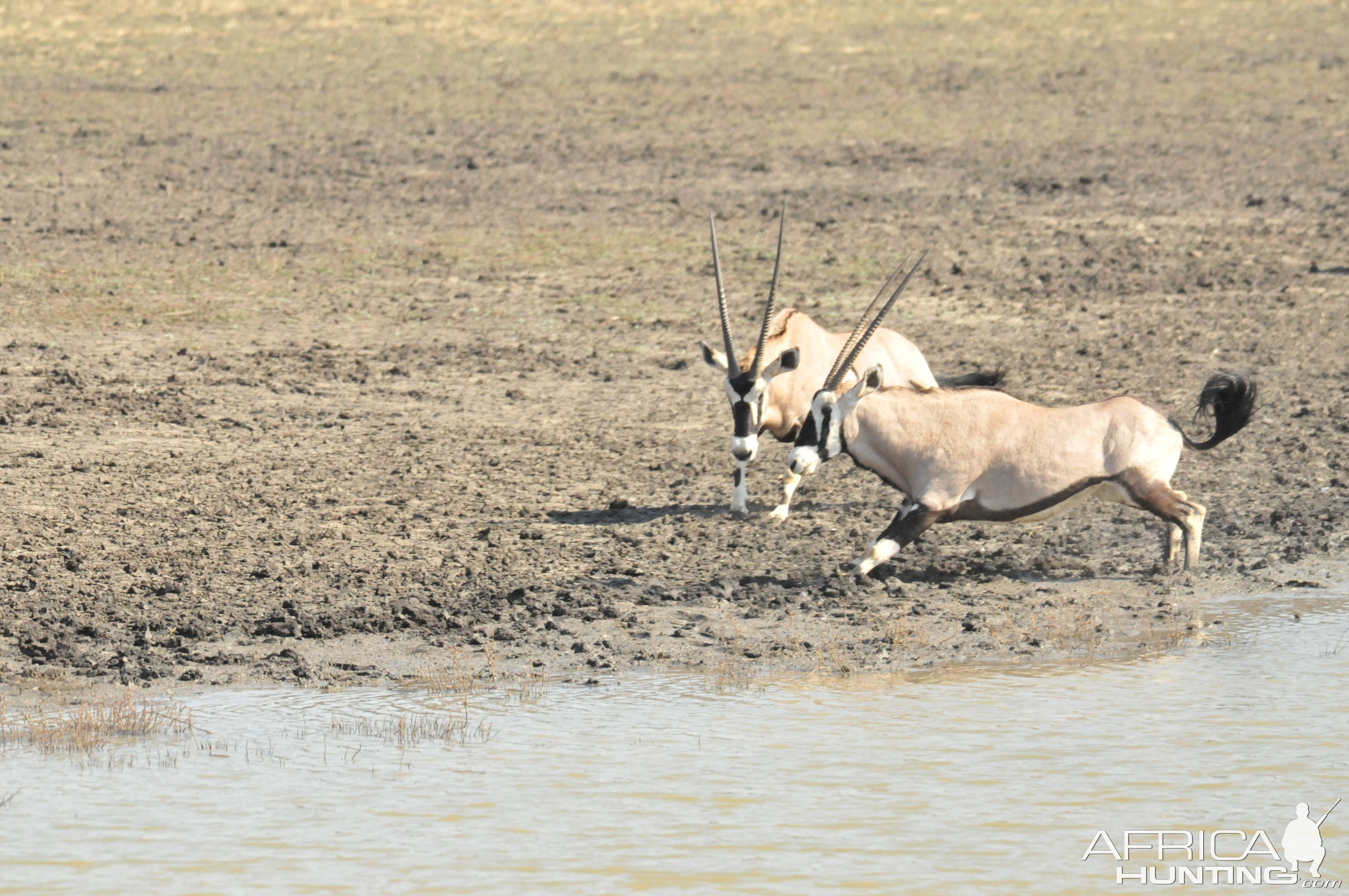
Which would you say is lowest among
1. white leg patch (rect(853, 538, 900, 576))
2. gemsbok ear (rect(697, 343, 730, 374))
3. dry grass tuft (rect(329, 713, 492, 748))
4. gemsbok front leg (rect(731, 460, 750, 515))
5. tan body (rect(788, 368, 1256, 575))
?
dry grass tuft (rect(329, 713, 492, 748))

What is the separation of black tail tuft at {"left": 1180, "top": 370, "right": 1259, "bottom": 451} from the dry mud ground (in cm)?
61

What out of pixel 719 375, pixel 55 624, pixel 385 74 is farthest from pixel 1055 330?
pixel 385 74

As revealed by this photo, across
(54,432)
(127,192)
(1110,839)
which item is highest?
(127,192)

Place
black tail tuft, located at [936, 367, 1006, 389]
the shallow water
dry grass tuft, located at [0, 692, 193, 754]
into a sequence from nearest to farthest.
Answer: the shallow water → dry grass tuft, located at [0, 692, 193, 754] → black tail tuft, located at [936, 367, 1006, 389]

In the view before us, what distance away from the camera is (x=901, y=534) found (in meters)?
8.73

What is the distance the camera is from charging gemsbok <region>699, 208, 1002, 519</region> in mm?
9555

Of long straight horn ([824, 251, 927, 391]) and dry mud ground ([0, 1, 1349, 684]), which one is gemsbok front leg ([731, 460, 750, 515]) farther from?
long straight horn ([824, 251, 927, 391])

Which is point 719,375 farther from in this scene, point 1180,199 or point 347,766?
point 1180,199

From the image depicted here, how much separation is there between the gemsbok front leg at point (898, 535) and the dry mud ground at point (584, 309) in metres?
0.19

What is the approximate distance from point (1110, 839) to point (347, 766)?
255 centimetres

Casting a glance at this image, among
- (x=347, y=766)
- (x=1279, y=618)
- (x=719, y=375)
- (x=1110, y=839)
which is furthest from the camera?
(x=719, y=375)

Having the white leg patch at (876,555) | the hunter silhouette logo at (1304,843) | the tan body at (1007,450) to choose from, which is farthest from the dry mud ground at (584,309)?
the hunter silhouette logo at (1304,843)

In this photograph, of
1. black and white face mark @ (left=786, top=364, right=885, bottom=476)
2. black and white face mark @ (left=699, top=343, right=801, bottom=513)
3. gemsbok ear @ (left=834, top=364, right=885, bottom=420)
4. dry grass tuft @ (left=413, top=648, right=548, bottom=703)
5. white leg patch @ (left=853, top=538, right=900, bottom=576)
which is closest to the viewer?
dry grass tuft @ (left=413, top=648, right=548, bottom=703)

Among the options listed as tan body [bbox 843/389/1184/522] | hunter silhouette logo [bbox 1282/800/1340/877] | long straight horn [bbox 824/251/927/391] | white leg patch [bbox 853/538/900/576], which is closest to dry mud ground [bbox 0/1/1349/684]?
white leg patch [bbox 853/538/900/576]
